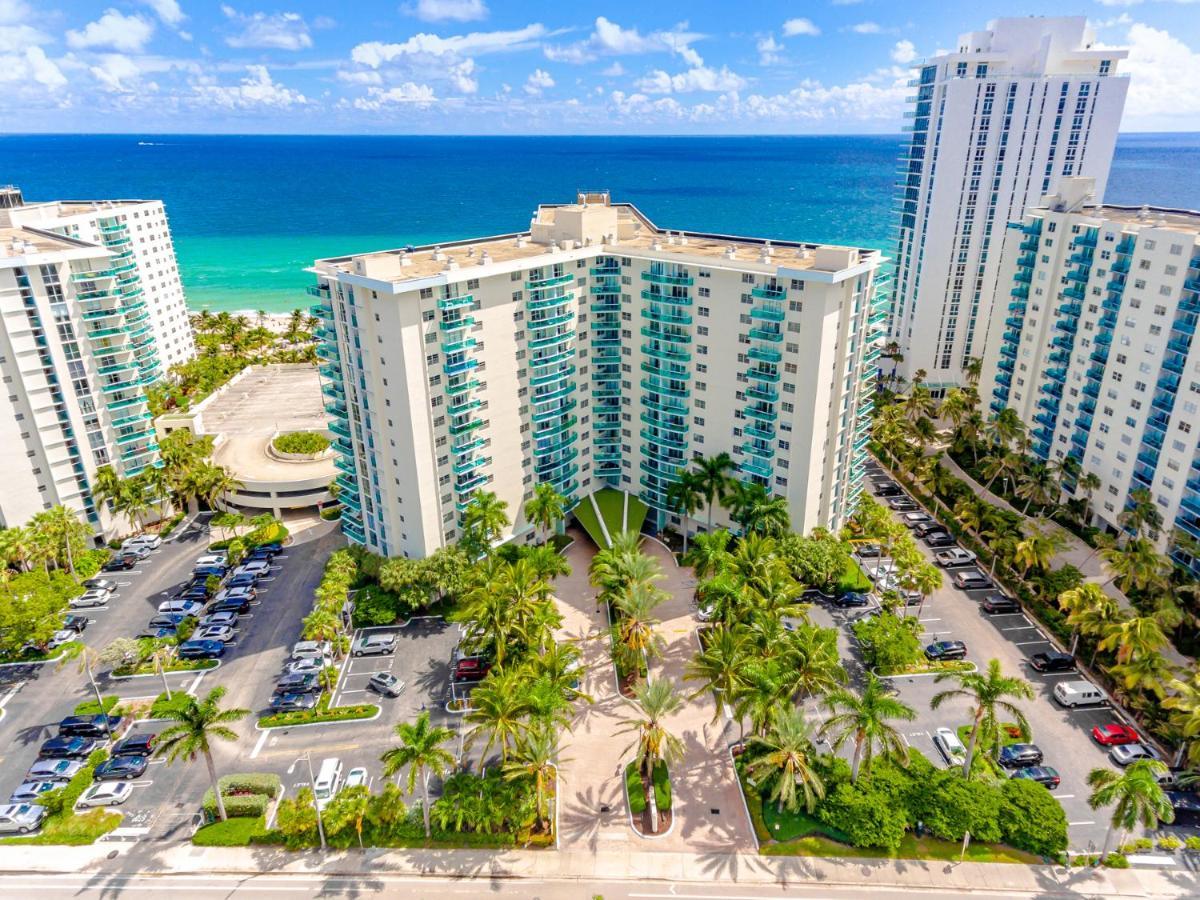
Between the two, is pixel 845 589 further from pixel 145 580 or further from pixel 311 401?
pixel 311 401

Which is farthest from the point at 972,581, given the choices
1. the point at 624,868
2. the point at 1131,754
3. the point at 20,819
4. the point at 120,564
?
the point at 120,564

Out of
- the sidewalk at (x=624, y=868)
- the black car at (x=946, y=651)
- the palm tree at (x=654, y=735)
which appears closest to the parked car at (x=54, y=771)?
the sidewalk at (x=624, y=868)

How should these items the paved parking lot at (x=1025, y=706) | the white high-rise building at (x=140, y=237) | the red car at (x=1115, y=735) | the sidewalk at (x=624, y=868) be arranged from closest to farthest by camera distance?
the sidewalk at (x=624, y=868) < the paved parking lot at (x=1025, y=706) < the red car at (x=1115, y=735) < the white high-rise building at (x=140, y=237)

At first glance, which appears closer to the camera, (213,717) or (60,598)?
(213,717)

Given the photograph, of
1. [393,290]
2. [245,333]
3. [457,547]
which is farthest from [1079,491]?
[245,333]

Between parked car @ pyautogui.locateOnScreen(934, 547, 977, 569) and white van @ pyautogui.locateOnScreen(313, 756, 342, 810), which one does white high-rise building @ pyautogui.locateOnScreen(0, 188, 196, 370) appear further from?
parked car @ pyautogui.locateOnScreen(934, 547, 977, 569)

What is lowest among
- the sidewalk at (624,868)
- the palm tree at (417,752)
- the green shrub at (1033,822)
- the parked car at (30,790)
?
the sidewalk at (624,868)

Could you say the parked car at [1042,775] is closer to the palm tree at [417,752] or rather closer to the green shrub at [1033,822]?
the green shrub at [1033,822]
